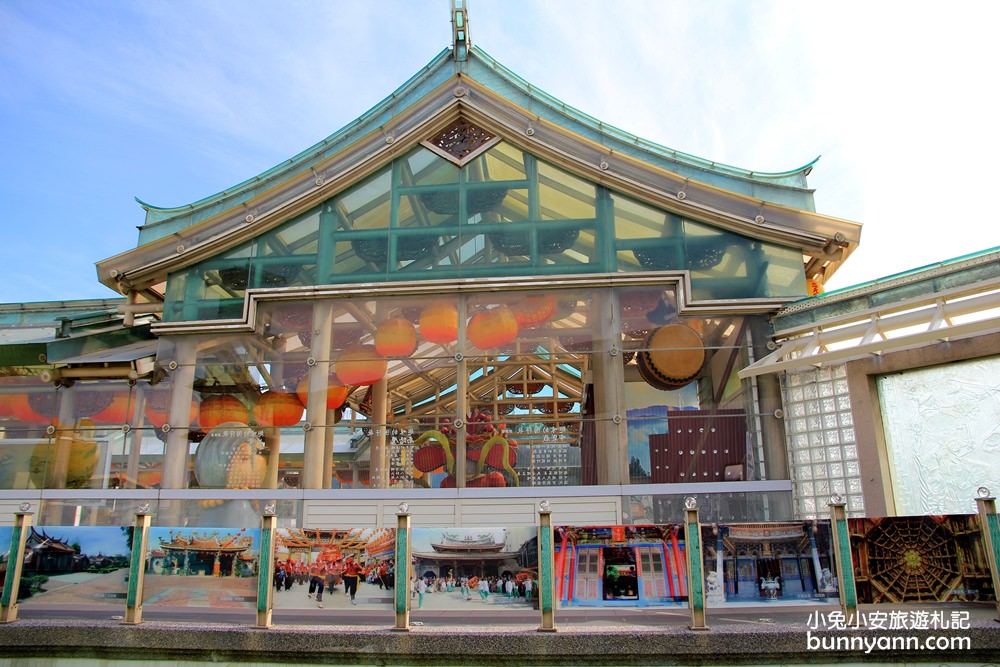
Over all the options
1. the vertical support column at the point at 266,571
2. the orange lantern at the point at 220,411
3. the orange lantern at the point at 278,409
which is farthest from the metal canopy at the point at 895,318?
the orange lantern at the point at 220,411

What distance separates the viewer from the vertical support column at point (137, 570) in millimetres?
8758

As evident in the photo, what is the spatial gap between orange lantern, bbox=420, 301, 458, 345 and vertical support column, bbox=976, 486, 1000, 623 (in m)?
8.27

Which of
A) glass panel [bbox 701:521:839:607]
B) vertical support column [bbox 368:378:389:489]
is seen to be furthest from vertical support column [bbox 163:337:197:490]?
glass panel [bbox 701:521:839:607]

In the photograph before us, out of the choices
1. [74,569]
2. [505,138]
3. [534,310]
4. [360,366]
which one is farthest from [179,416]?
[505,138]

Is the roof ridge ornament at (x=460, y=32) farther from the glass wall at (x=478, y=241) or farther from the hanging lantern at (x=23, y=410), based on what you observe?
the hanging lantern at (x=23, y=410)

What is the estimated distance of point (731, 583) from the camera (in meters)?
8.26

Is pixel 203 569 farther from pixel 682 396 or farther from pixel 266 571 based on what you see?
pixel 682 396

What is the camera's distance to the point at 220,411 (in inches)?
557

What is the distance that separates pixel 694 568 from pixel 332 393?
7651 millimetres

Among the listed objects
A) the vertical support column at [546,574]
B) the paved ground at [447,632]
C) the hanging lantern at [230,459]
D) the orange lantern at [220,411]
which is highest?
the orange lantern at [220,411]

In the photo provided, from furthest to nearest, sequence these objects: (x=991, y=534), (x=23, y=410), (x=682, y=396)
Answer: (x=23, y=410) → (x=682, y=396) → (x=991, y=534)

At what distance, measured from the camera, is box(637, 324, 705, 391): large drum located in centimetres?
1330

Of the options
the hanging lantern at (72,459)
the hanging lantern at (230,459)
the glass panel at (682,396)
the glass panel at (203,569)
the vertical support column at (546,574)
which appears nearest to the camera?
the vertical support column at (546,574)

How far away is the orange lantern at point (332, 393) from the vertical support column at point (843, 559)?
27.4 ft
